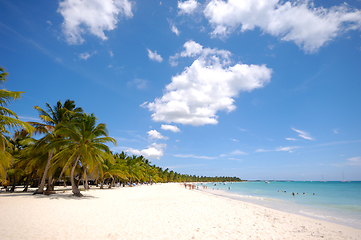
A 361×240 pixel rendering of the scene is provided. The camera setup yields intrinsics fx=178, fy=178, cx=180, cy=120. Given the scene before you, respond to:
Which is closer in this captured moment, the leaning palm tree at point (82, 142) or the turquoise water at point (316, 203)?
the turquoise water at point (316, 203)

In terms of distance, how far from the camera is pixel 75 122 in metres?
16.0

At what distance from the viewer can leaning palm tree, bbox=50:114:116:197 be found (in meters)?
15.0

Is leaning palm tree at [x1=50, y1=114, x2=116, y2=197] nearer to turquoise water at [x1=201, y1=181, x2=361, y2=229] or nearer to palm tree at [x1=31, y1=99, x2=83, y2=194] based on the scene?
palm tree at [x1=31, y1=99, x2=83, y2=194]

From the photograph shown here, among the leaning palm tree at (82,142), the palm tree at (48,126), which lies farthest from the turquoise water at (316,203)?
the palm tree at (48,126)

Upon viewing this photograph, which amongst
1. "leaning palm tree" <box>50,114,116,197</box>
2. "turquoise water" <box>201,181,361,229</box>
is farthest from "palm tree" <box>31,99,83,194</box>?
"turquoise water" <box>201,181,361,229</box>

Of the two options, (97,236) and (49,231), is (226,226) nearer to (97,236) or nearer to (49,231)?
(97,236)

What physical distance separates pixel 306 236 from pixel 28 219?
1157 cm

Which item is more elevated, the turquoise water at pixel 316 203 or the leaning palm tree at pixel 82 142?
the leaning palm tree at pixel 82 142

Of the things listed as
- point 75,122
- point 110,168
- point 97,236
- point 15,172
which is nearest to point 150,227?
point 97,236

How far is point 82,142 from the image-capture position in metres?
15.4

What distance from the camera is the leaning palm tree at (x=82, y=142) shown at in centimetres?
1496

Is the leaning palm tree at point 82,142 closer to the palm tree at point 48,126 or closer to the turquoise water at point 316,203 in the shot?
the palm tree at point 48,126

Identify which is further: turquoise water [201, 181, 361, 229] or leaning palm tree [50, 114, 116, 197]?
leaning palm tree [50, 114, 116, 197]

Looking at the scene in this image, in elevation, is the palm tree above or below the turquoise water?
above
